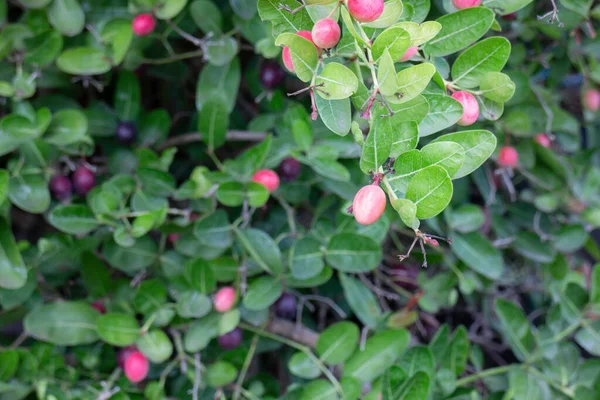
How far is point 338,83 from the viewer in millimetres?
583

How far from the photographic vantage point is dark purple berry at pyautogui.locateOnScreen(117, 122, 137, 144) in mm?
1260

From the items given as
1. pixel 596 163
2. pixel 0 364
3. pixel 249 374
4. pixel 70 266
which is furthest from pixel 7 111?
pixel 596 163

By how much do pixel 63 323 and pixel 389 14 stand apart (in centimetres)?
86

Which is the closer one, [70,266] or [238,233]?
[238,233]

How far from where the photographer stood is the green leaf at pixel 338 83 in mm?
581

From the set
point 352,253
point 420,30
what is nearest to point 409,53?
point 420,30

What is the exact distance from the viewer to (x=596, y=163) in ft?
5.13

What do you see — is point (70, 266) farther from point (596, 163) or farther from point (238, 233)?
point (596, 163)

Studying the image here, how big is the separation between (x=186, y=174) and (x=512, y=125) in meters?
0.72

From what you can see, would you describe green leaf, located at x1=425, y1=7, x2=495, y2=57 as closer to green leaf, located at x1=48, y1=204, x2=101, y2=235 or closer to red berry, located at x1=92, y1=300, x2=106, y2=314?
green leaf, located at x1=48, y1=204, x2=101, y2=235

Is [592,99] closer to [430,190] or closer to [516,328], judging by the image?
[516,328]

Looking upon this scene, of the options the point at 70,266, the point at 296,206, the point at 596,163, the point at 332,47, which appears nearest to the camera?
the point at 332,47

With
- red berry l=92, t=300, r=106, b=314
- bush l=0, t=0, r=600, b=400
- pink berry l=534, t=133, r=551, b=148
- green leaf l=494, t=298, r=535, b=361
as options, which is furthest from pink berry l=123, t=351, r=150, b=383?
pink berry l=534, t=133, r=551, b=148

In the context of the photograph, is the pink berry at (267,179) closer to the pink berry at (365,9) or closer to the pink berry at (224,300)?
the pink berry at (224,300)
